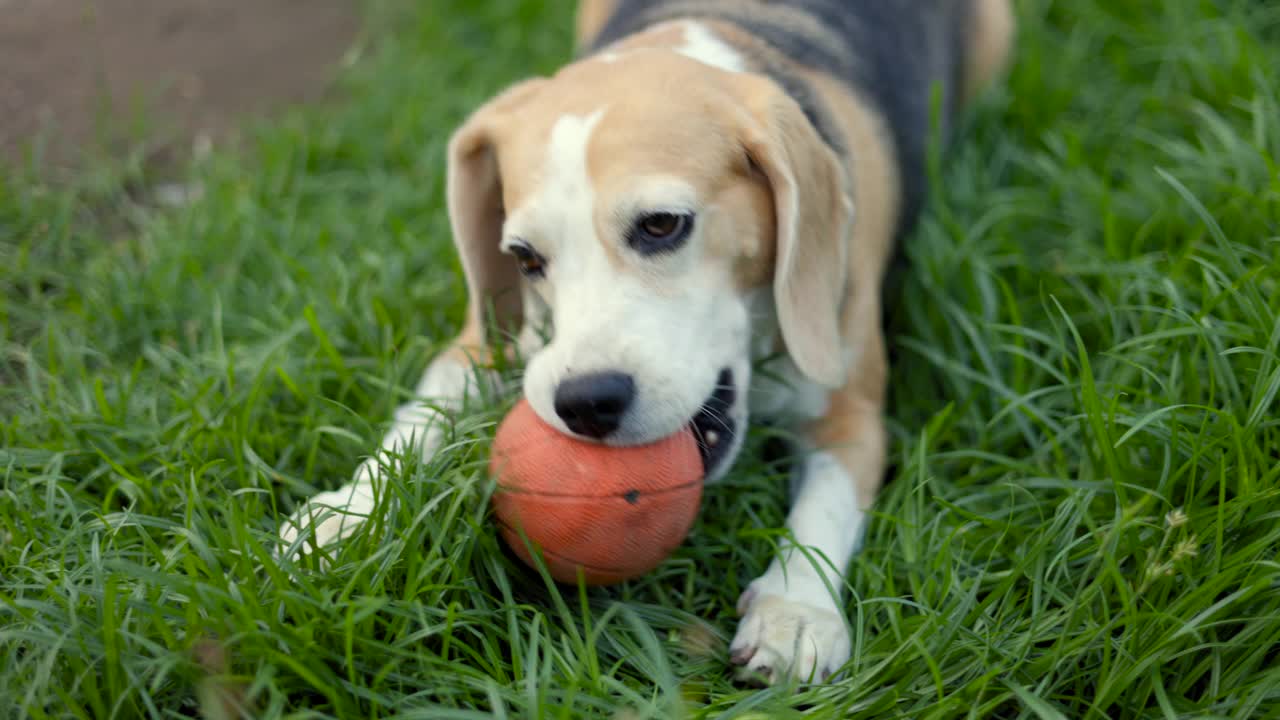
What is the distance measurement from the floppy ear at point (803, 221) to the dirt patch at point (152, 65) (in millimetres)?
2970

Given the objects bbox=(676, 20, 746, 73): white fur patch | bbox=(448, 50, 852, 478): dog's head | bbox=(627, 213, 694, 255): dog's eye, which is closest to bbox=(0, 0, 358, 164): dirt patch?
bbox=(448, 50, 852, 478): dog's head

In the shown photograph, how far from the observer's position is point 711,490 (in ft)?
9.73

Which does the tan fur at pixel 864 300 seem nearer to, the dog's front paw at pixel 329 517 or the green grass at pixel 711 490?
the green grass at pixel 711 490

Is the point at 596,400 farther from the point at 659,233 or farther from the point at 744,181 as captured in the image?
the point at 744,181

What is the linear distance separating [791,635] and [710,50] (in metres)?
1.71

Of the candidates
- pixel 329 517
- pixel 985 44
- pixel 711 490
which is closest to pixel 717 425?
pixel 711 490

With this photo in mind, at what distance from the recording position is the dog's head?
244 cm

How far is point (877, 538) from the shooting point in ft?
9.35

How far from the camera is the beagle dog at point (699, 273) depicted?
8.11 feet

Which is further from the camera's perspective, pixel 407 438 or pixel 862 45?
pixel 862 45

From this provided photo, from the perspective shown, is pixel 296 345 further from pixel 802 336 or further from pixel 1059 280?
pixel 1059 280

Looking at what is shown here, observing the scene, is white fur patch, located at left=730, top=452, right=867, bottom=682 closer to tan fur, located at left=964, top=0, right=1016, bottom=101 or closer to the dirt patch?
tan fur, located at left=964, top=0, right=1016, bottom=101

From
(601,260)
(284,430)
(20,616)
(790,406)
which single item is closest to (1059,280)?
(790,406)

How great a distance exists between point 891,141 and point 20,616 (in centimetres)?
286
